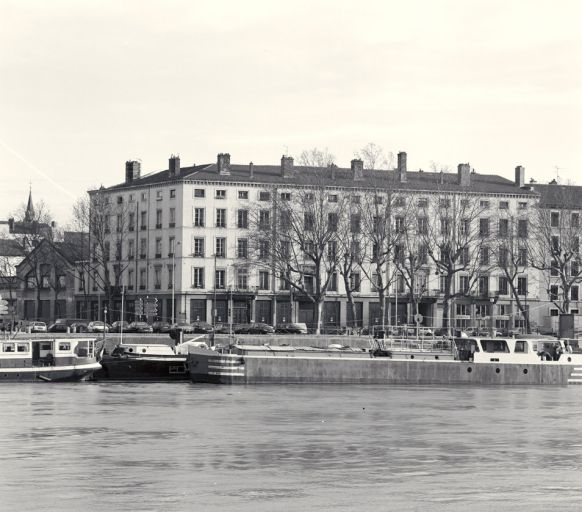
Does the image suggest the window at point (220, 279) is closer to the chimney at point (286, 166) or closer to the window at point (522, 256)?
the chimney at point (286, 166)

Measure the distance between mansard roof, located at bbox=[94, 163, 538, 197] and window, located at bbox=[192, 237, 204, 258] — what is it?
602 cm

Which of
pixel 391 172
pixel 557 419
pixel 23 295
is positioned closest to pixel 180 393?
pixel 557 419

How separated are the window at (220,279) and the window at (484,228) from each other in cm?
2603

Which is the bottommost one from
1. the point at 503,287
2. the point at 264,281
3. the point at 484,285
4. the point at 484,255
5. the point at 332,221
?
the point at 503,287

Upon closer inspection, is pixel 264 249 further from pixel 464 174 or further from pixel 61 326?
pixel 464 174

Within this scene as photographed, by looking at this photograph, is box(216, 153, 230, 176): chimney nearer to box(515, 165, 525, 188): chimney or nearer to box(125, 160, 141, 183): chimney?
box(125, 160, 141, 183): chimney

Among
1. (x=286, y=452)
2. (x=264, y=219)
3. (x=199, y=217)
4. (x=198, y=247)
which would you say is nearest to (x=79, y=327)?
(x=264, y=219)

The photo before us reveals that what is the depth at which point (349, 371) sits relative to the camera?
254 ft

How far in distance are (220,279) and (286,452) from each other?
98.5 m

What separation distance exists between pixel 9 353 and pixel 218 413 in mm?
24085

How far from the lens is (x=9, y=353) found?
250 ft

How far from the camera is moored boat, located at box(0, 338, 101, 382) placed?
75.9m

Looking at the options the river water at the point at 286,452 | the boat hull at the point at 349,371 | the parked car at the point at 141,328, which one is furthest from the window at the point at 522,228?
Result: the river water at the point at 286,452

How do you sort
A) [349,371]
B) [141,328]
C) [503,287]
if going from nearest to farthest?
[349,371] < [141,328] < [503,287]
